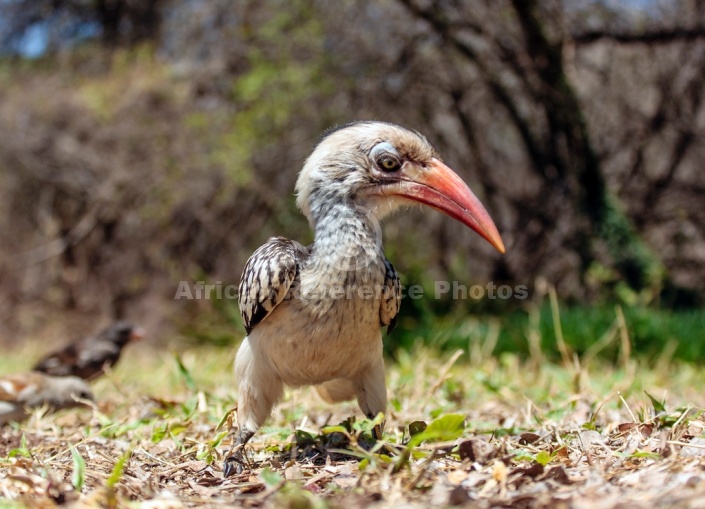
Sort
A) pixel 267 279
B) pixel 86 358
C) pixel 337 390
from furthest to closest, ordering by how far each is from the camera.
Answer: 1. pixel 86 358
2. pixel 337 390
3. pixel 267 279

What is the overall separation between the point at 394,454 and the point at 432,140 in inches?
236

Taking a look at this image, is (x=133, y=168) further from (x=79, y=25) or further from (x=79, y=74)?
(x=79, y=25)

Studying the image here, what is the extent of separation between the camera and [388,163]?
10.1 feet

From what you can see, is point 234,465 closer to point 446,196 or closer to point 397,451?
point 397,451

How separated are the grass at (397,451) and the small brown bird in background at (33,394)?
191 millimetres

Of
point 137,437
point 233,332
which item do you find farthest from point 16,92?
point 137,437

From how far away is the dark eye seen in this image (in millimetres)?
3072

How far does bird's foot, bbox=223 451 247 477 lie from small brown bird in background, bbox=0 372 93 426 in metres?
1.70

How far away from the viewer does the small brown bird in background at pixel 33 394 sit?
414 centimetres

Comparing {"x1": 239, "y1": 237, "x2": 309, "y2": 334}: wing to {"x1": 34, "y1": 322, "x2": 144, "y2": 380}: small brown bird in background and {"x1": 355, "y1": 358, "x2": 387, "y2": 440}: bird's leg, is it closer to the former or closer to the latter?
{"x1": 355, "y1": 358, "x2": 387, "y2": 440}: bird's leg

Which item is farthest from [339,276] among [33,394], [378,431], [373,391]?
[33,394]

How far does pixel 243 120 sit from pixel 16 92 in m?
4.80

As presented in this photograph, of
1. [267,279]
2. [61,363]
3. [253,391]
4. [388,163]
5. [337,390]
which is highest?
[388,163]

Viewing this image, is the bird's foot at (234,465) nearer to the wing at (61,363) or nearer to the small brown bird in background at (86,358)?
the small brown bird in background at (86,358)
